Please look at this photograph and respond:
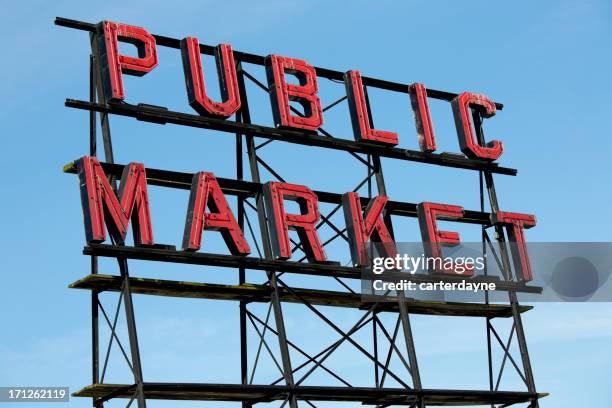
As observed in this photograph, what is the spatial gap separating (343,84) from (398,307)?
565cm

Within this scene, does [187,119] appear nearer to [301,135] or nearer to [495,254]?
[301,135]

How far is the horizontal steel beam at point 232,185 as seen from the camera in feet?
93.6

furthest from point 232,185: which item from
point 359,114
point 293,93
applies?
point 359,114

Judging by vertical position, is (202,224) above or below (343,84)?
below

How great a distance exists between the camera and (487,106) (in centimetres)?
3628

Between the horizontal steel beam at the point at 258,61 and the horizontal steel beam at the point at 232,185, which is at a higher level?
the horizontal steel beam at the point at 258,61

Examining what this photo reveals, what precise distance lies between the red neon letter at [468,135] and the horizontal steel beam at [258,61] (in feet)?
1.04

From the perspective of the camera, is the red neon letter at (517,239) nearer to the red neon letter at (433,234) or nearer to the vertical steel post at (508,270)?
the vertical steel post at (508,270)

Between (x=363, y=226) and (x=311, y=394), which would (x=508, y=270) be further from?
(x=311, y=394)

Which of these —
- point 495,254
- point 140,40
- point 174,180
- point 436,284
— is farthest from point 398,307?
point 140,40

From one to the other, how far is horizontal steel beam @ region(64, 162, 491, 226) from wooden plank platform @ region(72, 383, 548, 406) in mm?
4471

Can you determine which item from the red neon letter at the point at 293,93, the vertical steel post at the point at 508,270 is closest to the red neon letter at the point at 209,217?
the red neon letter at the point at 293,93

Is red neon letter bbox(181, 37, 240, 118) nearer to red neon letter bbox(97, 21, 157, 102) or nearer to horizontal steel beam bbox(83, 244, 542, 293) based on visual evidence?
red neon letter bbox(97, 21, 157, 102)

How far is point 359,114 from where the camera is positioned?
1305 inches
